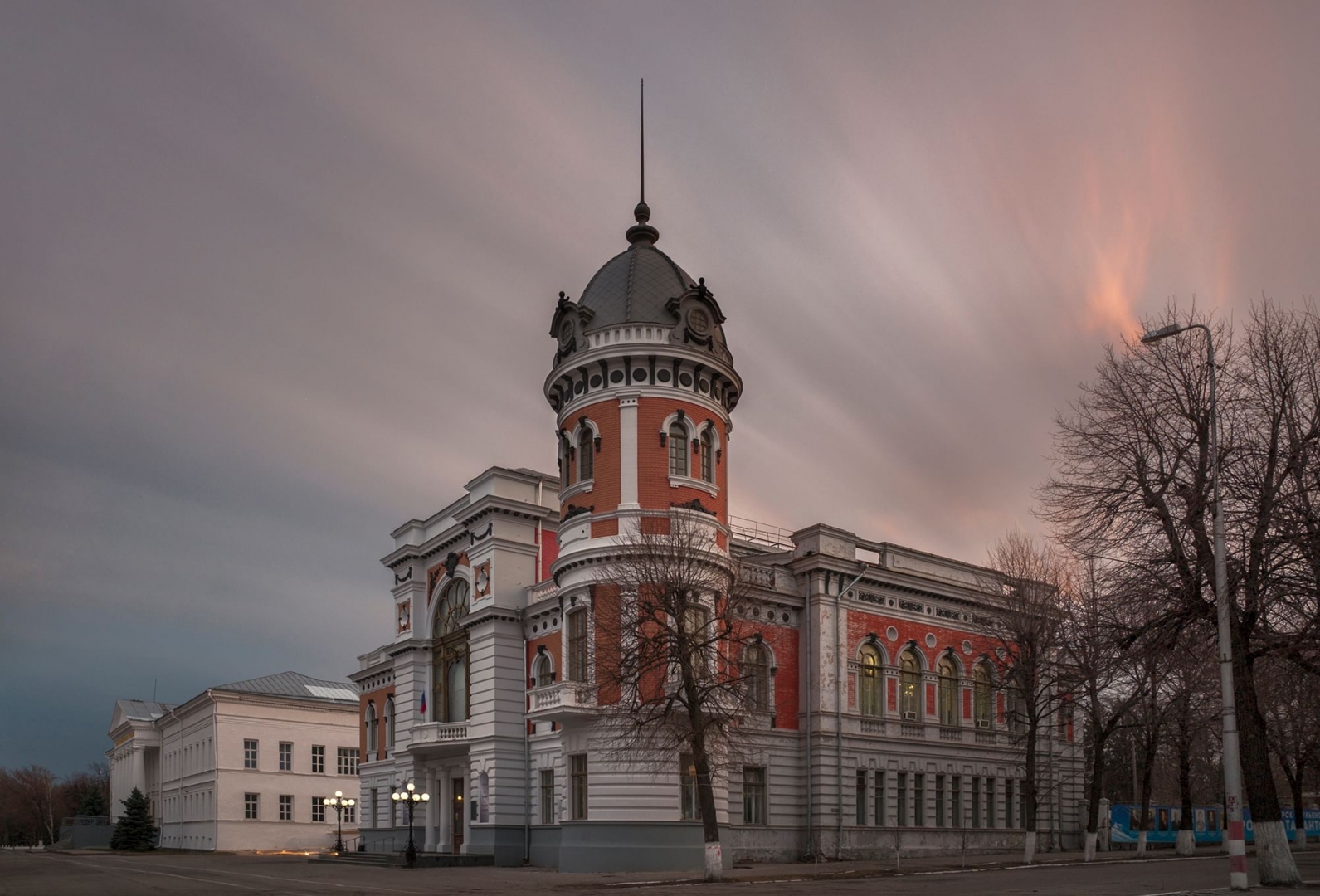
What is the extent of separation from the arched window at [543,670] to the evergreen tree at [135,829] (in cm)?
4463

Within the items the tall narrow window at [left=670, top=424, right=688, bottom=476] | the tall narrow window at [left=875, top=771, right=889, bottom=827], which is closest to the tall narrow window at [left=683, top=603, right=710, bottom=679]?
the tall narrow window at [left=670, top=424, right=688, bottom=476]

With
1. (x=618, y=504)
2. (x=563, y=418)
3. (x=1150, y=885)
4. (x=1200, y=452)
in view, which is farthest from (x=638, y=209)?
(x=1150, y=885)

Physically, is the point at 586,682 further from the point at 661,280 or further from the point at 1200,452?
the point at 1200,452

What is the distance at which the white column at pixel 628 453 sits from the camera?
40688 mm

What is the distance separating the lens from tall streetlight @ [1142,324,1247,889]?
2253 centimetres

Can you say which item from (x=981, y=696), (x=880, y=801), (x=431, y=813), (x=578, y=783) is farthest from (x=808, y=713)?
(x=431, y=813)

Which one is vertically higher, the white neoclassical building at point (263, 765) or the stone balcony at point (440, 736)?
the stone balcony at point (440, 736)

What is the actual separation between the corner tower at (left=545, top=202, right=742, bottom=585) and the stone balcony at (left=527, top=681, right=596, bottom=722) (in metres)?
4.33

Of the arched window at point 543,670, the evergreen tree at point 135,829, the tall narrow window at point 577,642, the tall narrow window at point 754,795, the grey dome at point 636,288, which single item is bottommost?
the evergreen tree at point 135,829

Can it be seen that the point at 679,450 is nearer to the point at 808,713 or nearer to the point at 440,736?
the point at 808,713

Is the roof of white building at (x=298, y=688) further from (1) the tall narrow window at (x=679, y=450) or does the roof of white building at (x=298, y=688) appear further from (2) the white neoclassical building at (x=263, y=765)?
(1) the tall narrow window at (x=679, y=450)

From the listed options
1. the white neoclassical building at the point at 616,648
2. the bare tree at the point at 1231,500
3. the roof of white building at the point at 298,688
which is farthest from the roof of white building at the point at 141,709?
the bare tree at the point at 1231,500

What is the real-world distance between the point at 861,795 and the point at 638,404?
60.2 feet

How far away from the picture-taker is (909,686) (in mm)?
49219
